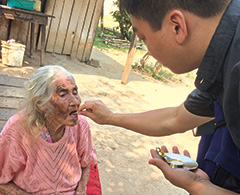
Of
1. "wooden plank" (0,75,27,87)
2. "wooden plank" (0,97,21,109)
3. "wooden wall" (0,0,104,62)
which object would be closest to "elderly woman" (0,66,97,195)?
"wooden plank" (0,97,21,109)

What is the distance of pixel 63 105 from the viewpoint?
8.41ft

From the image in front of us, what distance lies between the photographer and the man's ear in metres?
1.17

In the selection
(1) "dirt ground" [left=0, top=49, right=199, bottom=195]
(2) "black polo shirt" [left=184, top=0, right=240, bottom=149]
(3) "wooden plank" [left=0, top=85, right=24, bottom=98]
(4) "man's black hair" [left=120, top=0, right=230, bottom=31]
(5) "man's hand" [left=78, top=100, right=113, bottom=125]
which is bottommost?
(1) "dirt ground" [left=0, top=49, right=199, bottom=195]

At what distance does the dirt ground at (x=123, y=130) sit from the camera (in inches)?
171

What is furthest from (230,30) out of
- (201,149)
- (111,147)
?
(111,147)

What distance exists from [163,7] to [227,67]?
343 mm

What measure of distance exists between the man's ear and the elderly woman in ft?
5.02

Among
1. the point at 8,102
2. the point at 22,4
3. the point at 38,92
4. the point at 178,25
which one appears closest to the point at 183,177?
the point at 178,25

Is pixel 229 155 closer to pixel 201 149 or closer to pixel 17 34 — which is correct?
pixel 201 149

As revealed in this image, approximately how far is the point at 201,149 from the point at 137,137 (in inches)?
148

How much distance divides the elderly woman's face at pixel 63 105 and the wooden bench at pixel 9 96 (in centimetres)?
84

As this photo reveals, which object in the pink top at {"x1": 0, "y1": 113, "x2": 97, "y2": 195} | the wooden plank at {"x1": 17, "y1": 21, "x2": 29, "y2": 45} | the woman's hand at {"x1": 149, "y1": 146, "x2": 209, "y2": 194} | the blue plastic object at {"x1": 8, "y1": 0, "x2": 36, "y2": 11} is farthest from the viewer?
the wooden plank at {"x1": 17, "y1": 21, "x2": 29, "y2": 45}

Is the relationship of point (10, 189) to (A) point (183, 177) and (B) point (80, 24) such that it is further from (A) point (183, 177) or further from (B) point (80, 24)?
Result: (B) point (80, 24)

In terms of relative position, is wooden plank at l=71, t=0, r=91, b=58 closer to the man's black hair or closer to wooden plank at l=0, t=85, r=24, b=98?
wooden plank at l=0, t=85, r=24, b=98
